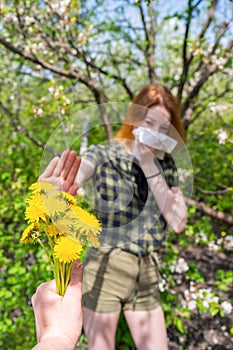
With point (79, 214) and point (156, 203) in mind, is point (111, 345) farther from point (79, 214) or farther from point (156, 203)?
point (79, 214)

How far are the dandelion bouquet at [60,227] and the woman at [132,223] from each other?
602mm

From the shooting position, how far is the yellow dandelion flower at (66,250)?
790 millimetres

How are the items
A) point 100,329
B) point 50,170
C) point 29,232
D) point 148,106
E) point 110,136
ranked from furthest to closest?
point 110,136
point 148,106
point 100,329
point 50,170
point 29,232

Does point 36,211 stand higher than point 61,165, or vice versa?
point 61,165

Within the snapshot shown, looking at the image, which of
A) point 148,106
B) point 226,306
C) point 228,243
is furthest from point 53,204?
point 228,243

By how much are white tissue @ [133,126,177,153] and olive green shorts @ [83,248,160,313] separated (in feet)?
1.75

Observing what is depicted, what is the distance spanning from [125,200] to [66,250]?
2.59ft

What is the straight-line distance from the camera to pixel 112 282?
62.6 inches

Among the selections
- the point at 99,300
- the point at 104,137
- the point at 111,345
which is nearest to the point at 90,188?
the point at 99,300

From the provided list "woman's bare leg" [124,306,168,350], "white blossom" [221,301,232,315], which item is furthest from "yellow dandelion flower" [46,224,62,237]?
"white blossom" [221,301,232,315]

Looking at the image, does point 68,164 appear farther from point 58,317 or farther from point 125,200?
point 58,317

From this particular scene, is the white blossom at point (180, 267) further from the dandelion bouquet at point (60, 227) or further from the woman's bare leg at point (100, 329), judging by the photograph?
the dandelion bouquet at point (60, 227)

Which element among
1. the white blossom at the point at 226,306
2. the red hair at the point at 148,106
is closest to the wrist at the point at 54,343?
the red hair at the point at 148,106

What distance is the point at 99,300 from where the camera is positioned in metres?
1.57
